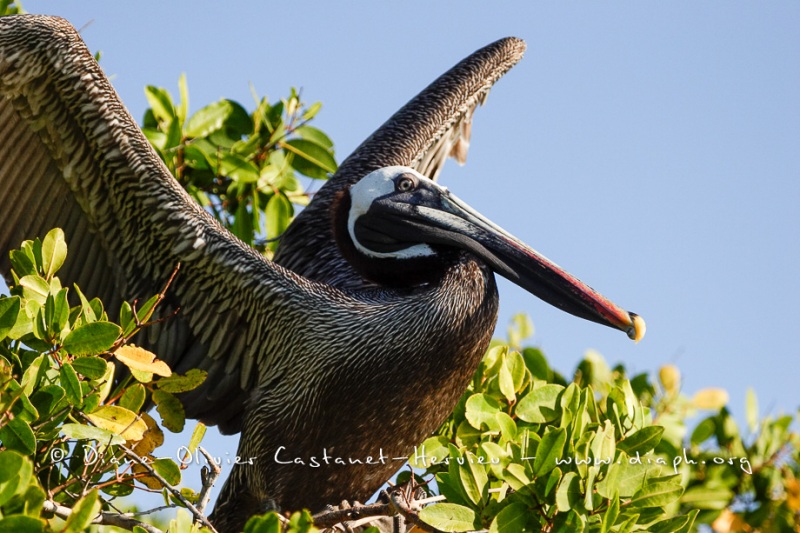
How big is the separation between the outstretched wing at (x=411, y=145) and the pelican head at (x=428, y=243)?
0.96ft

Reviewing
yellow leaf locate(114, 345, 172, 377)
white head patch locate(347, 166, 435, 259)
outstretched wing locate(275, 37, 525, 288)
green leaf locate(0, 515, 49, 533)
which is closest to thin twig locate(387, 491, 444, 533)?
yellow leaf locate(114, 345, 172, 377)

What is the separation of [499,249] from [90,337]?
1968 mm

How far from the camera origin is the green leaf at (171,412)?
4.18m

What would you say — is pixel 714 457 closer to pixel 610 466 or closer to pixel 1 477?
pixel 610 466

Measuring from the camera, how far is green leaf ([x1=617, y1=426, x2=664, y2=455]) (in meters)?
3.94

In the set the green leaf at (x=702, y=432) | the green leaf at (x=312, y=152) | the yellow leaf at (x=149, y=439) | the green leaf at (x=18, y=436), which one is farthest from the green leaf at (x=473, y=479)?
the green leaf at (x=312, y=152)

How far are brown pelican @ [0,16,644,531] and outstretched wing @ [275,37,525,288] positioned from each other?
43 centimetres

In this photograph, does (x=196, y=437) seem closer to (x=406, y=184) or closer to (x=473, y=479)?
(x=473, y=479)

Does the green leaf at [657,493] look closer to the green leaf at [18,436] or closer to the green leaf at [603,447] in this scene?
the green leaf at [603,447]

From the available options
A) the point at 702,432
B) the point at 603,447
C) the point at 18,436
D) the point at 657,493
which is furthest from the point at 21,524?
the point at 702,432

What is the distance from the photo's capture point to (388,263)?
500cm

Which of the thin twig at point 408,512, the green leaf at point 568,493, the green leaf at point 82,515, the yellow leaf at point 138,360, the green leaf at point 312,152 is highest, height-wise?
the green leaf at point 312,152

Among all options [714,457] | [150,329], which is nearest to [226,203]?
[150,329]

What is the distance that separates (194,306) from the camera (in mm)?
4852
